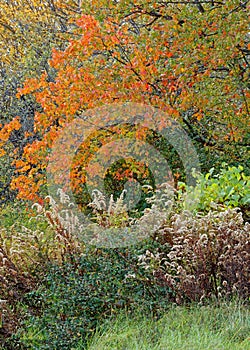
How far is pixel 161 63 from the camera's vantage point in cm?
693

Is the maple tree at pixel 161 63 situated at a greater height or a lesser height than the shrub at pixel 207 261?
greater

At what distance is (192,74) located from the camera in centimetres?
646

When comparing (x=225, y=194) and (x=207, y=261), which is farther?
(x=225, y=194)

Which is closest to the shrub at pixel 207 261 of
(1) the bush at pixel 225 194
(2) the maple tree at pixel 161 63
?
(1) the bush at pixel 225 194

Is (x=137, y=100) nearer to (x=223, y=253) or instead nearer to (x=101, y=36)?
(x=101, y=36)

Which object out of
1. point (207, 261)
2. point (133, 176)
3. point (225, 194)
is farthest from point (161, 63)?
point (207, 261)

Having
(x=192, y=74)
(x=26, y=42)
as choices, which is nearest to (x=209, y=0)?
(x=192, y=74)

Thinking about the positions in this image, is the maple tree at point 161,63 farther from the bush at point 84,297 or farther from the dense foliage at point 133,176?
the bush at point 84,297

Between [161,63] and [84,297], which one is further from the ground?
[161,63]

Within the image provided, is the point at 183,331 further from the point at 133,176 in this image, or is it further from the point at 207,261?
the point at 133,176

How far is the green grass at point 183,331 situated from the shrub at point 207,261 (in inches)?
7.2

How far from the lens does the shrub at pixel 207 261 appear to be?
4402mm

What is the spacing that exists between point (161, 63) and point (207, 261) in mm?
3178

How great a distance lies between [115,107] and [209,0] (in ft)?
5.81
